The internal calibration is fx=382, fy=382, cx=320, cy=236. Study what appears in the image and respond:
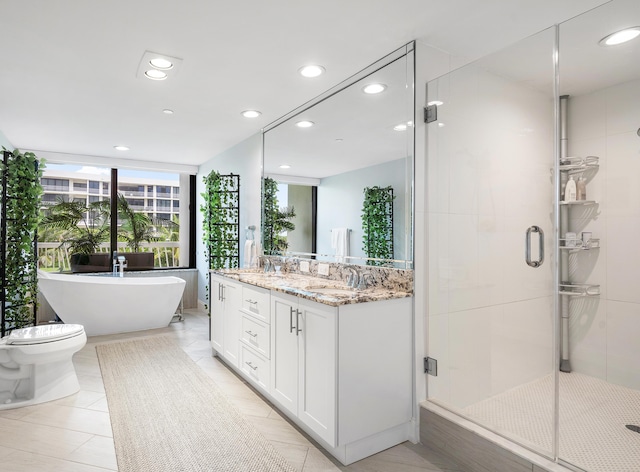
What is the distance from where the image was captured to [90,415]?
102 inches

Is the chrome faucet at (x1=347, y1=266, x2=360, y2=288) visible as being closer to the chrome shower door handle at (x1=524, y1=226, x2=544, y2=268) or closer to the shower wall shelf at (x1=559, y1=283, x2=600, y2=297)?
the chrome shower door handle at (x1=524, y1=226, x2=544, y2=268)

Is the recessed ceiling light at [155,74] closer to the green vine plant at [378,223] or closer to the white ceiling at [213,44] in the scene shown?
the white ceiling at [213,44]


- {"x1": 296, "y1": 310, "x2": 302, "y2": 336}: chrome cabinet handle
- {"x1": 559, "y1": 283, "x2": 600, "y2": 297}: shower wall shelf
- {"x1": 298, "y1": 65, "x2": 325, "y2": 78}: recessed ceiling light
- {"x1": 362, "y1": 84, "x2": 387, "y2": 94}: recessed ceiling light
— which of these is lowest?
{"x1": 296, "y1": 310, "x2": 302, "y2": 336}: chrome cabinet handle

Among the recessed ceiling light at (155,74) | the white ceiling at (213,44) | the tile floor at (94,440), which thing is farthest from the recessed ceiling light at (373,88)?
the tile floor at (94,440)

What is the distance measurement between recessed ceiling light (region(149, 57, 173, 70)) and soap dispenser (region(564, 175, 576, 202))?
2430 mm

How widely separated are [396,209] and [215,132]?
261 cm

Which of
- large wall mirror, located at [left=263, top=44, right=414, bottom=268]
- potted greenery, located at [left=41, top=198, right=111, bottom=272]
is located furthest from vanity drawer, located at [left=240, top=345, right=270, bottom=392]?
potted greenery, located at [left=41, top=198, right=111, bottom=272]

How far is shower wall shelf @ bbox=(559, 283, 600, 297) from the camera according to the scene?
1.71m

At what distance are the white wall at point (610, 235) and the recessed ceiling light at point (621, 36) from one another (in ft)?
0.59

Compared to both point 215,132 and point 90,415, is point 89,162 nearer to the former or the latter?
point 215,132

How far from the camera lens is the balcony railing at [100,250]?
5469 millimetres

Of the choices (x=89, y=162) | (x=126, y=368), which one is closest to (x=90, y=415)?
(x=126, y=368)

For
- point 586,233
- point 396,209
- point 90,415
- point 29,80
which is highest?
point 29,80

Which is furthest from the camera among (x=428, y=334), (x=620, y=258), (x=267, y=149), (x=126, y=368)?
(x=267, y=149)
